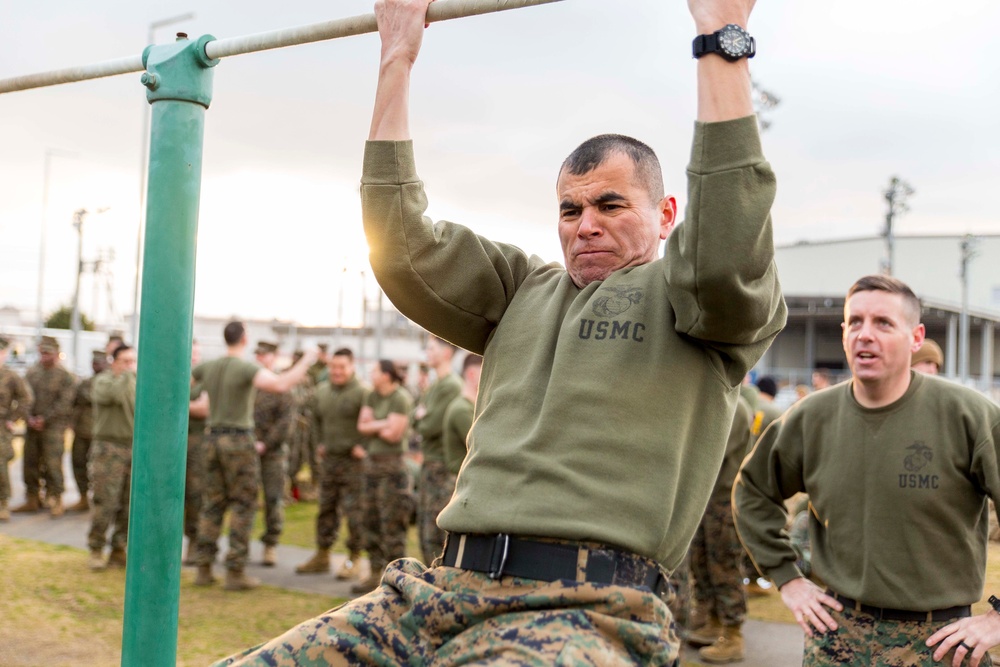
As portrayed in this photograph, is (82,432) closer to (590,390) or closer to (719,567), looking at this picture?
(719,567)

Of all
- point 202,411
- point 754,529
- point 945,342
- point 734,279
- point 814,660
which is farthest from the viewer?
point 945,342

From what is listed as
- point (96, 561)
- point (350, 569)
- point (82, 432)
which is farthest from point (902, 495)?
point (82, 432)

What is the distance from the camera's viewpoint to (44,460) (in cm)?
1334

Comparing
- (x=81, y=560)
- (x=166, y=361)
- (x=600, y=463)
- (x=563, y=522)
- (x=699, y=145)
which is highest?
(x=699, y=145)

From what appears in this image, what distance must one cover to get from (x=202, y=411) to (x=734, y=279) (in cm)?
865

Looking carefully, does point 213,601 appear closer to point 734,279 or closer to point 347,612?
point 347,612

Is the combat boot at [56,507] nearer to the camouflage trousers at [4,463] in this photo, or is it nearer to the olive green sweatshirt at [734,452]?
the camouflage trousers at [4,463]

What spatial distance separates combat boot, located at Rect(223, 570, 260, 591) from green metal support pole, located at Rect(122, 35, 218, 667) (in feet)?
21.4

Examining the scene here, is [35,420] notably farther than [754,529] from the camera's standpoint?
Yes

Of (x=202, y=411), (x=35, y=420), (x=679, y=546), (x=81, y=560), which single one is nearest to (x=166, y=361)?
(x=679, y=546)

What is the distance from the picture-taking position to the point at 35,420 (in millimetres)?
13305

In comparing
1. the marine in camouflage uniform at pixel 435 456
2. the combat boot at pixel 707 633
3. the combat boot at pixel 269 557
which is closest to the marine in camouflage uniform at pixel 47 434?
the combat boot at pixel 269 557

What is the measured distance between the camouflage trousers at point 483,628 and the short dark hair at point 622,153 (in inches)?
39.3

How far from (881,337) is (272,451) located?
800 cm
